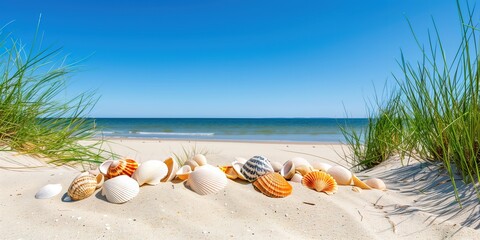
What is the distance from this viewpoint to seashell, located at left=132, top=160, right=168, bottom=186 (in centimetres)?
214

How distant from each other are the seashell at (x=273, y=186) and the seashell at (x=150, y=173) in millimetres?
662

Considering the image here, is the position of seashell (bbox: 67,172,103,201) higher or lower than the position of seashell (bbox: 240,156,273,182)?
lower

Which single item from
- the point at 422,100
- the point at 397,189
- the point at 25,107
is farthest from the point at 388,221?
the point at 25,107

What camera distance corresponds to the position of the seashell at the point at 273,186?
212 cm

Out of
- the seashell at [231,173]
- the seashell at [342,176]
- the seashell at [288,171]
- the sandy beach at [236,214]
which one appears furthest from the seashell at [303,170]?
the seashell at [231,173]

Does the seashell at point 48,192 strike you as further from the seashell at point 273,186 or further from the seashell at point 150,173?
the seashell at point 273,186

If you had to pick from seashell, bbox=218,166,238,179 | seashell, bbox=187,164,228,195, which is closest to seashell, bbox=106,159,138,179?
seashell, bbox=187,164,228,195

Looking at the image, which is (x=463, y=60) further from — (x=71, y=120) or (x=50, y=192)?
(x=71, y=120)

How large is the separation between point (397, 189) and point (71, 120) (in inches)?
123

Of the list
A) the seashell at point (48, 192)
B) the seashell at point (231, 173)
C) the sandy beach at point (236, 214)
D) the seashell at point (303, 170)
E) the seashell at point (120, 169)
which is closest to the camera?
the sandy beach at point (236, 214)

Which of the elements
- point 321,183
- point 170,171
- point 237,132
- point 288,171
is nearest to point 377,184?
point 321,183

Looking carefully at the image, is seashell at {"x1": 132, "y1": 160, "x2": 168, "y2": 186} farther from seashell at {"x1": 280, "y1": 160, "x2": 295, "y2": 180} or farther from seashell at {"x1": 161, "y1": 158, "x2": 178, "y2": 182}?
seashell at {"x1": 280, "y1": 160, "x2": 295, "y2": 180}

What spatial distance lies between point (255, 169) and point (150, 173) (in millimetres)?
733

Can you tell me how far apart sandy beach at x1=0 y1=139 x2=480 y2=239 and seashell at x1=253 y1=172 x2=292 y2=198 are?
0.14ft
